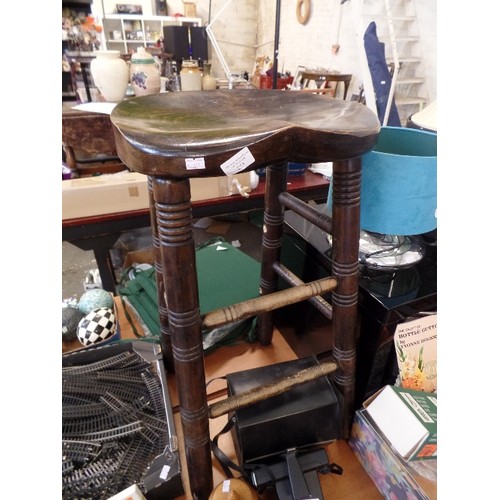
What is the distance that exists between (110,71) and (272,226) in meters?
1.39

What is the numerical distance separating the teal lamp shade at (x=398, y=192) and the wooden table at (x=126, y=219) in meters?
0.97

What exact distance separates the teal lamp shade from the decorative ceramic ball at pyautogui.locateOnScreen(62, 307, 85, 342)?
30.8 inches

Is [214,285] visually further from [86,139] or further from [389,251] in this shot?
[86,139]

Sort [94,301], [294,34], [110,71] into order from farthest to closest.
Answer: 1. [294,34]
2. [110,71]
3. [94,301]

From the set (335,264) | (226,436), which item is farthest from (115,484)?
(335,264)

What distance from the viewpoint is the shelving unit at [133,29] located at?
534cm

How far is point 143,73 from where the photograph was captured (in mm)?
1740

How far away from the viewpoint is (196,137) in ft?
1.34

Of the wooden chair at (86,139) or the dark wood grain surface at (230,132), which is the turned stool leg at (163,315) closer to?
the dark wood grain surface at (230,132)

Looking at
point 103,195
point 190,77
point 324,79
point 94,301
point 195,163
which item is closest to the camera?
point 195,163

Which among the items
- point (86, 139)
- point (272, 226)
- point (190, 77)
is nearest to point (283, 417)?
point (272, 226)

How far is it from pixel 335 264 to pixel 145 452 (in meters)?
0.45
